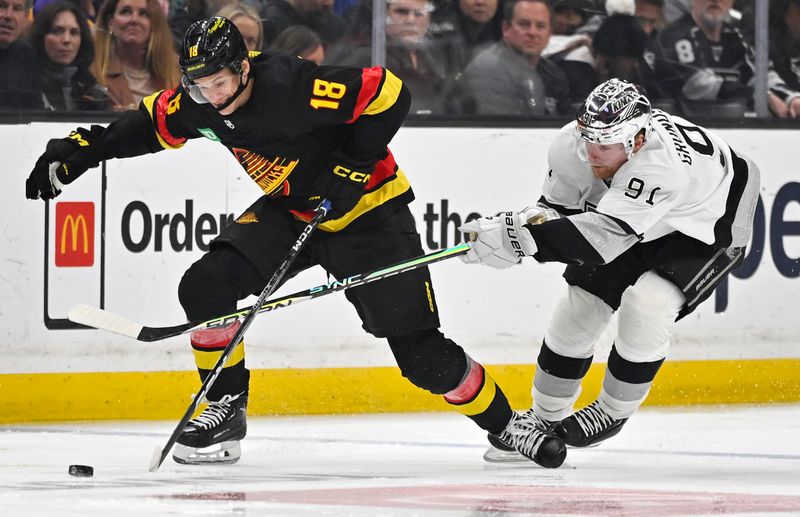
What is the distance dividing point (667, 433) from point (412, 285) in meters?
1.35

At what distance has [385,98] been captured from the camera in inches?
142

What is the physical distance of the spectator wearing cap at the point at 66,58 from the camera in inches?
190

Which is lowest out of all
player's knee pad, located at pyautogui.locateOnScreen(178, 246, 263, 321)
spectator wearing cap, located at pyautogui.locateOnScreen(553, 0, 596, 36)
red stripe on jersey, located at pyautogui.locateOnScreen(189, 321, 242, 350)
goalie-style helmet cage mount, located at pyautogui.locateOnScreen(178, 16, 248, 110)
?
red stripe on jersey, located at pyautogui.locateOnScreen(189, 321, 242, 350)

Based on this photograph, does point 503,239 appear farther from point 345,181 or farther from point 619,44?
point 619,44

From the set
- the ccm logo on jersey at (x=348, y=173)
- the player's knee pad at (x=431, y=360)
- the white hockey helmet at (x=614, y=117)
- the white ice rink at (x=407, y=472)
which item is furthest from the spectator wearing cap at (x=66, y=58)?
the white hockey helmet at (x=614, y=117)

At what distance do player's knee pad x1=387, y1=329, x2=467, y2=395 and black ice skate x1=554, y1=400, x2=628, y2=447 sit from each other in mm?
328

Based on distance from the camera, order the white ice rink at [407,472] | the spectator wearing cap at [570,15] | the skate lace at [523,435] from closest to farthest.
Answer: the white ice rink at [407,472]
the skate lace at [523,435]
the spectator wearing cap at [570,15]

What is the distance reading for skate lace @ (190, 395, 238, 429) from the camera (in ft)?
12.3

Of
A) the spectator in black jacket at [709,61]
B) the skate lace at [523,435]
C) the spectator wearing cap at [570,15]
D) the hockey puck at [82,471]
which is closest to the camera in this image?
the hockey puck at [82,471]

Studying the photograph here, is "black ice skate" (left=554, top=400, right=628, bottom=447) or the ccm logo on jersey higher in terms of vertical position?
the ccm logo on jersey

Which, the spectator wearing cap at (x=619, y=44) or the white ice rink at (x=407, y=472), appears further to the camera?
the spectator wearing cap at (x=619, y=44)

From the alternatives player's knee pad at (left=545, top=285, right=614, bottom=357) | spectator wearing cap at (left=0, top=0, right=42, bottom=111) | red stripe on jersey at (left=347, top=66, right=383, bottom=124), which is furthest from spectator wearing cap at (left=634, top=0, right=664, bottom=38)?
spectator wearing cap at (left=0, top=0, right=42, bottom=111)

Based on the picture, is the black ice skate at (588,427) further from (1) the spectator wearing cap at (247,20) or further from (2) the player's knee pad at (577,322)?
(1) the spectator wearing cap at (247,20)

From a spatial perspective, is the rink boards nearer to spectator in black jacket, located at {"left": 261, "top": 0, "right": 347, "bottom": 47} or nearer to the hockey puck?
spectator in black jacket, located at {"left": 261, "top": 0, "right": 347, "bottom": 47}
